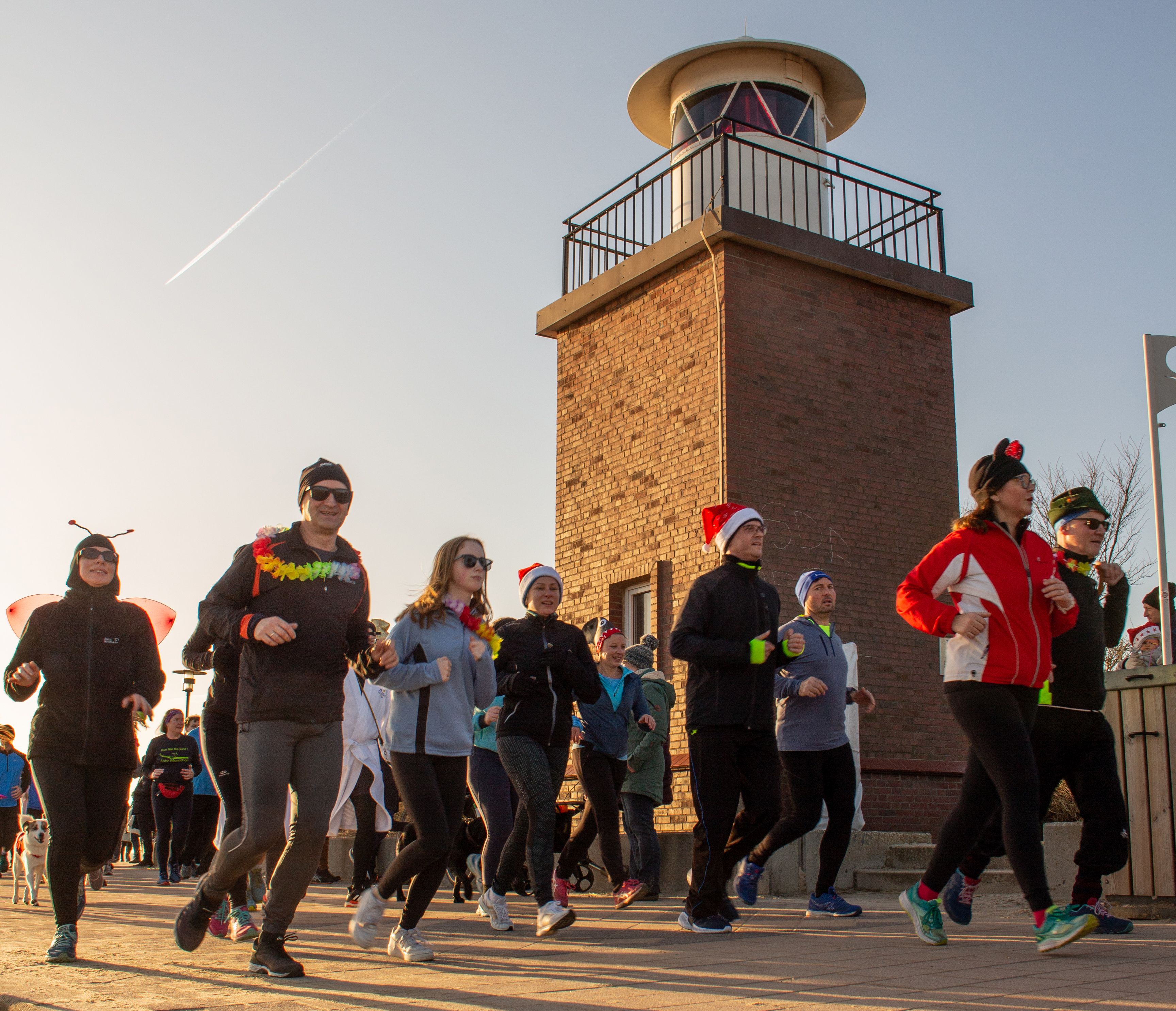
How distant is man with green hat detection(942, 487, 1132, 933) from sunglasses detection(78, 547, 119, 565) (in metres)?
4.30

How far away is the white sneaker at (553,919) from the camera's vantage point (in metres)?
6.00

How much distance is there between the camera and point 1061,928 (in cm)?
480

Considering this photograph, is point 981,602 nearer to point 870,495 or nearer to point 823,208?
point 870,495

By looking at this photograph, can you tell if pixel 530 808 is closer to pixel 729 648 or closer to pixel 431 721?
pixel 431 721

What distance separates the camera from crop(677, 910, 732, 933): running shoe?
19.5 feet

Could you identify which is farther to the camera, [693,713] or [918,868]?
[918,868]

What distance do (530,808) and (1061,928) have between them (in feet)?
8.91

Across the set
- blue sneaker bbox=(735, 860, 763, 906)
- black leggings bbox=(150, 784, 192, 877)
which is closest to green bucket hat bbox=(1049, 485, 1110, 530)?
blue sneaker bbox=(735, 860, 763, 906)

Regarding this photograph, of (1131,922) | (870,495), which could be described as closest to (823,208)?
(870,495)

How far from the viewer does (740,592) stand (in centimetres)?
623

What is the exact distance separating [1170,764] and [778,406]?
688 cm

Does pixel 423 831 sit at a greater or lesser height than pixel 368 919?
greater

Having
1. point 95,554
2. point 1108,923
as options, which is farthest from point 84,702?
point 1108,923

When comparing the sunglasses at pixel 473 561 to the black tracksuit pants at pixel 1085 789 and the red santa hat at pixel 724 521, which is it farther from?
the black tracksuit pants at pixel 1085 789
